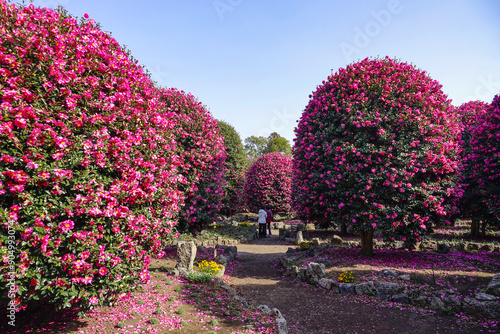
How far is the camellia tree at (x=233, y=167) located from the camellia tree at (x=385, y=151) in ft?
35.8

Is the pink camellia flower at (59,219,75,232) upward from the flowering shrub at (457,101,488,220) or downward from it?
downward

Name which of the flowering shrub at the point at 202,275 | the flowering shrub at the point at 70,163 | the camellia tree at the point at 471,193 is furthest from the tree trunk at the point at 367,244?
the flowering shrub at the point at 70,163

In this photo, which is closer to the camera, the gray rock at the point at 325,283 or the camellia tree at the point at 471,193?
the gray rock at the point at 325,283

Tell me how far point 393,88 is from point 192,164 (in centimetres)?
811

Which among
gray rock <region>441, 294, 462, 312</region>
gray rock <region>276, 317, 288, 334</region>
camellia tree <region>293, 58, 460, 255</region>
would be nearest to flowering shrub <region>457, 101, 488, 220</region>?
camellia tree <region>293, 58, 460, 255</region>

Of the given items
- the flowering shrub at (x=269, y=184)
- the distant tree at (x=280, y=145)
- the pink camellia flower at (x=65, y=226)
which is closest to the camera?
the pink camellia flower at (x=65, y=226)

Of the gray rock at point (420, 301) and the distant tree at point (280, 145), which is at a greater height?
the distant tree at point (280, 145)

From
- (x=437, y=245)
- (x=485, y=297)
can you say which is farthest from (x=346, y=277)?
(x=437, y=245)

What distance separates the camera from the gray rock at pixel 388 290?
25.5ft

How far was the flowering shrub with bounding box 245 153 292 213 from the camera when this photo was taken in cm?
2555

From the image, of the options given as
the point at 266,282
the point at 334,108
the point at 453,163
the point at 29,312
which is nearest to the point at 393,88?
the point at 334,108

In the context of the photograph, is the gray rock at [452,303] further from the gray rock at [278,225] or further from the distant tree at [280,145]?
the distant tree at [280,145]

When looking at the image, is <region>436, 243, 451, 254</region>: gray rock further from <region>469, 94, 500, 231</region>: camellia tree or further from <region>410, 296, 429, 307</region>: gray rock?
<region>410, 296, 429, 307</region>: gray rock

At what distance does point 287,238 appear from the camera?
18344 millimetres
